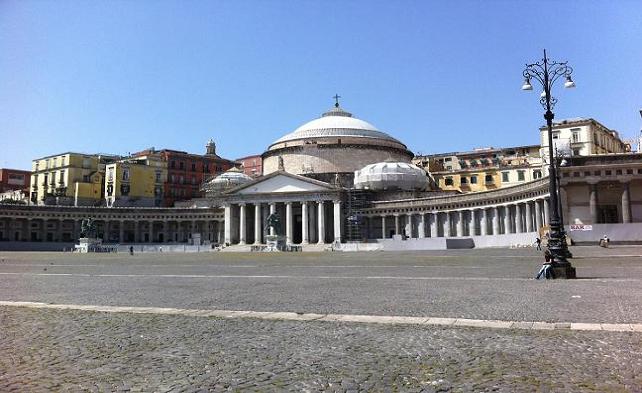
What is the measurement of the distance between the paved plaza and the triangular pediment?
71.2 metres

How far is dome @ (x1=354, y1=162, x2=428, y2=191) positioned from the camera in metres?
87.5

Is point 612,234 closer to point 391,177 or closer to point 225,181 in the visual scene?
point 391,177

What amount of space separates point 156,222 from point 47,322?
9498 centimetres

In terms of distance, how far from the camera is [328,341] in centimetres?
835

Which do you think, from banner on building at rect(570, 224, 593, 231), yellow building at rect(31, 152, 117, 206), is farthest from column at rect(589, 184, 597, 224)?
yellow building at rect(31, 152, 117, 206)

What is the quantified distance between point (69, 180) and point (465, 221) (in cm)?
7072

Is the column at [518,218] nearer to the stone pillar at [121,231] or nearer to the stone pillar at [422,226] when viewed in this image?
the stone pillar at [422,226]

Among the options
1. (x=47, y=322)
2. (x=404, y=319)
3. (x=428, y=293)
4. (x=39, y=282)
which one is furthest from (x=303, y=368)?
(x=39, y=282)

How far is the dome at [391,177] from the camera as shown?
87494mm

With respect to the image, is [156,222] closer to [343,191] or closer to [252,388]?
[343,191]

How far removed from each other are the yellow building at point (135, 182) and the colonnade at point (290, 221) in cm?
2065

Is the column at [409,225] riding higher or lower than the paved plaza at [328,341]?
higher

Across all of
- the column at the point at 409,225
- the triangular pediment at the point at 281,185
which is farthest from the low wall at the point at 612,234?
the triangular pediment at the point at 281,185

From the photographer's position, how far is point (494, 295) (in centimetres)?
1392
